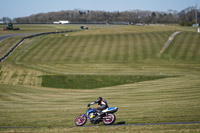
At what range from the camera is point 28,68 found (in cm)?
5797

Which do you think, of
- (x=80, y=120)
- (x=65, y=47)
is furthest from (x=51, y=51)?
(x=80, y=120)

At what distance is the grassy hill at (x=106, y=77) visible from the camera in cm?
2186

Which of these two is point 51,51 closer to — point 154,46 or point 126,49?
point 126,49

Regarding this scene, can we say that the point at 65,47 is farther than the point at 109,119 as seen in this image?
Yes

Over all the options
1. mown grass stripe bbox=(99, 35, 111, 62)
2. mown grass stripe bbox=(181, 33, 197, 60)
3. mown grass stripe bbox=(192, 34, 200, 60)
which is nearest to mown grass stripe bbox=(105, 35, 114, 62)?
mown grass stripe bbox=(99, 35, 111, 62)

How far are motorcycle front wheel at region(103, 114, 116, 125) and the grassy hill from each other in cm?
90

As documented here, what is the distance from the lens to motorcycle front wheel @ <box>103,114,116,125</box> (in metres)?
18.7

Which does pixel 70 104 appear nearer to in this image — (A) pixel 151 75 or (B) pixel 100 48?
(A) pixel 151 75

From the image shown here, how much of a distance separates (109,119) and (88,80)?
99.6 feet

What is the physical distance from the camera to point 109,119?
18.8 m

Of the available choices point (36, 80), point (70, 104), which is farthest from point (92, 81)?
point (70, 104)

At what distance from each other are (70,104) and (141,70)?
29.2m

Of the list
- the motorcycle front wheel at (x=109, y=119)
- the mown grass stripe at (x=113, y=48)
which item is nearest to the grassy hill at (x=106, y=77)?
the mown grass stripe at (x=113, y=48)

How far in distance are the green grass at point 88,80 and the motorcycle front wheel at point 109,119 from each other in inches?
1088
